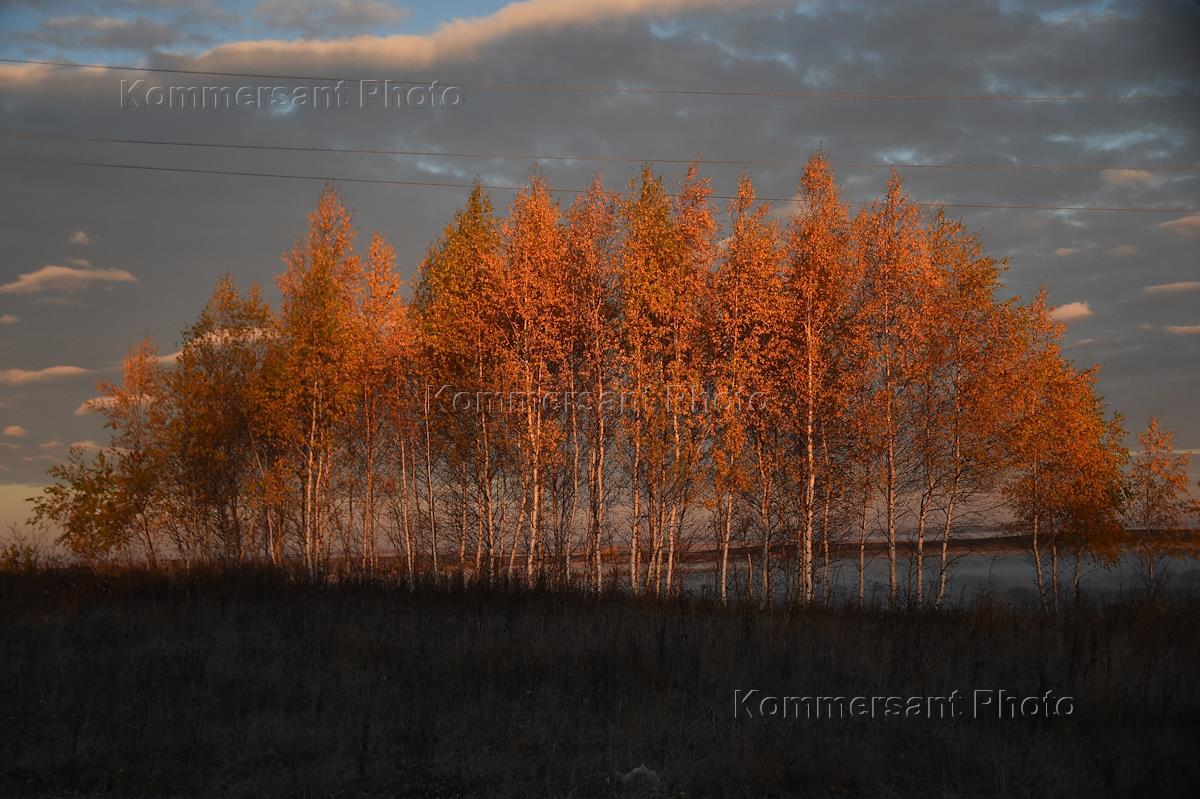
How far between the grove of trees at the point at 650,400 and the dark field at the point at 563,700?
6.13 metres

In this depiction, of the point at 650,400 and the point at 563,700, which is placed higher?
the point at 650,400

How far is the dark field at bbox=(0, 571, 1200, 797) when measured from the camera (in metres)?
7.54

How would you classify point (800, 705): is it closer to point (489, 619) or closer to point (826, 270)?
point (489, 619)

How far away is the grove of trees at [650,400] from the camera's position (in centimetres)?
2305

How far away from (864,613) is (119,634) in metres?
12.7

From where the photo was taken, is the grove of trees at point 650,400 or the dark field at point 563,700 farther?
the grove of trees at point 650,400

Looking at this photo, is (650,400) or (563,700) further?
(650,400)

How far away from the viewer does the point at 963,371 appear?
84.8 feet

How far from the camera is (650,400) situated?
74.1ft

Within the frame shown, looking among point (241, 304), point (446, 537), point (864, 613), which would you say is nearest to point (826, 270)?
point (864, 613)

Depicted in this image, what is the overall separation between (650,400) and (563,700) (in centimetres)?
1355

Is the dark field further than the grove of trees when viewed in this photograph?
No

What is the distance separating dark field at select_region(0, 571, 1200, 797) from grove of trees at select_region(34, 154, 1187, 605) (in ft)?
20.1

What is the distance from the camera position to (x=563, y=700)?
31.6 ft
